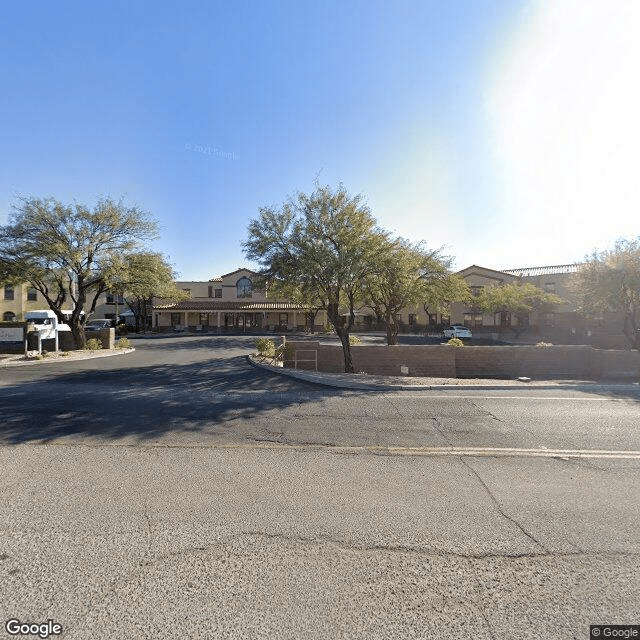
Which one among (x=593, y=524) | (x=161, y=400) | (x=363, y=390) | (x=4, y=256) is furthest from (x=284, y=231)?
(x=4, y=256)

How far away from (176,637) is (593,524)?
13.2 ft

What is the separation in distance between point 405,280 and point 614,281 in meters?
13.9

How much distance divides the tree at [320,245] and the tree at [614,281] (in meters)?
15.7

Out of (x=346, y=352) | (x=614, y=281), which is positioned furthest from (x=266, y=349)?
(x=614, y=281)

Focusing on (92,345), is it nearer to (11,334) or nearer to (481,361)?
(11,334)

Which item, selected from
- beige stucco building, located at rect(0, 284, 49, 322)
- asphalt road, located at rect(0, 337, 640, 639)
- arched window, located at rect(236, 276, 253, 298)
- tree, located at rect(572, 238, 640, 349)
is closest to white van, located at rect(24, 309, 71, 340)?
asphalt road, located at rect(0, 337, 640, 639)

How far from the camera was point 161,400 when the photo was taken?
8992 mm

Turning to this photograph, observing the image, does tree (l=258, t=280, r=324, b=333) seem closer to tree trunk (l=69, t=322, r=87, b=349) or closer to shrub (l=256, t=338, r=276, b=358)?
shrub (l=256, t=338, r=276, b=358)

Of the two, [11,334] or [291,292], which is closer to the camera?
[291,292]

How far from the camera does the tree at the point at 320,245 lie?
1323cm

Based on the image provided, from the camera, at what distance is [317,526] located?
341cm

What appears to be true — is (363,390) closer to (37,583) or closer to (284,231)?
(284,231)

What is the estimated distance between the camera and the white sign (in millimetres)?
17891

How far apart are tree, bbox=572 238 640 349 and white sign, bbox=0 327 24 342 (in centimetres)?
3341
